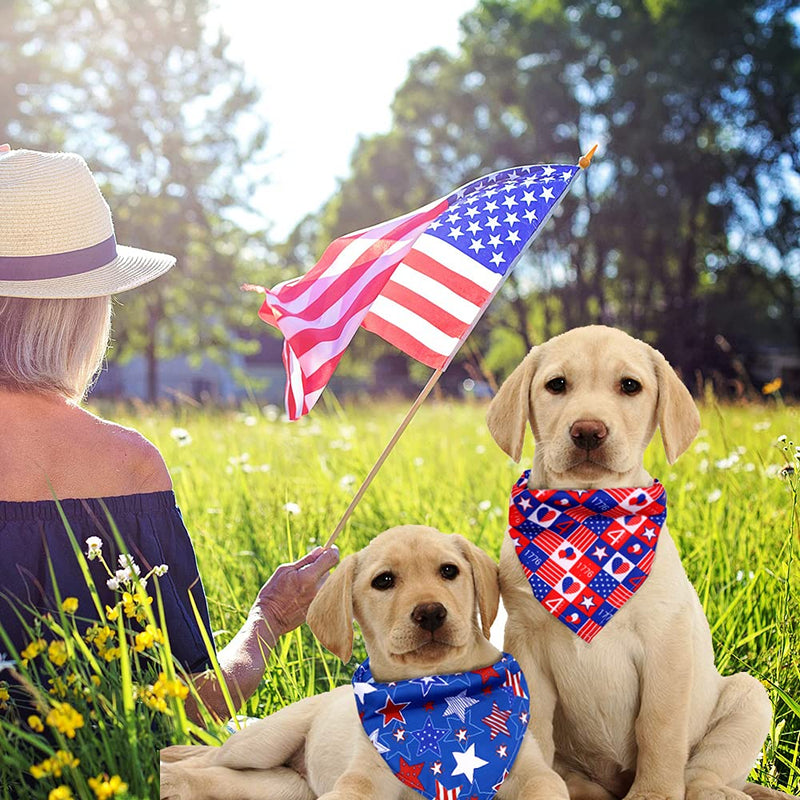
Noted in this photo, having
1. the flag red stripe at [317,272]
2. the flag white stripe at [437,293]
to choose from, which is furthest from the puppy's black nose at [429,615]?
the flag red stripe at [317,272]

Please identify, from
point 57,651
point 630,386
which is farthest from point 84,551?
point 630,386

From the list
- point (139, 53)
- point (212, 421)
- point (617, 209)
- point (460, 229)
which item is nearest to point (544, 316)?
point (617, 209)

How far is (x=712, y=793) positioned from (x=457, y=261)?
2.07 meters

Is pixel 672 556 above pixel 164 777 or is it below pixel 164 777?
above

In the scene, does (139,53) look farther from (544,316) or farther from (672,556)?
(672,556)

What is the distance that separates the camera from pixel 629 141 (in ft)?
97.7

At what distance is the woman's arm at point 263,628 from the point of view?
3.30 meters

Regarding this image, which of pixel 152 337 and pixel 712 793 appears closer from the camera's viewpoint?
pixel 712 793

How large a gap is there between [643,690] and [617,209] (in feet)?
99.0

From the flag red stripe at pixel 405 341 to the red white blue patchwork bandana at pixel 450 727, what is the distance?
1.27 meters

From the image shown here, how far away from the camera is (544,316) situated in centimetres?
3503

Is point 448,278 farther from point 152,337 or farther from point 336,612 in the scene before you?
point 152,337

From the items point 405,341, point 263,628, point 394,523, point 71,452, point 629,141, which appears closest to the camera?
point 71,452

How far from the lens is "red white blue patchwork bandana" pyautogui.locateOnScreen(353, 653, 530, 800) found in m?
2.62
